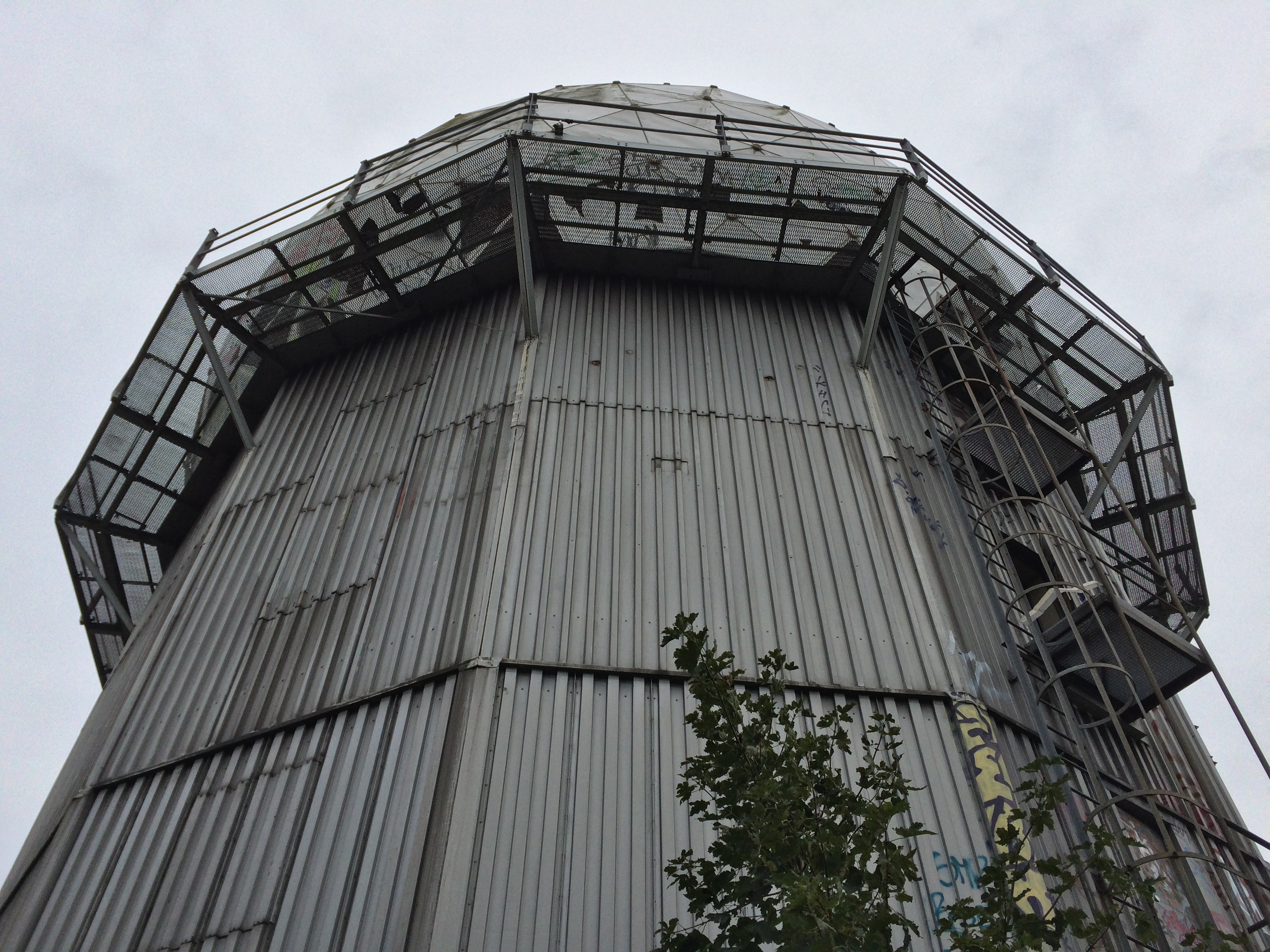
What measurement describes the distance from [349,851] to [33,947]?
343 cm

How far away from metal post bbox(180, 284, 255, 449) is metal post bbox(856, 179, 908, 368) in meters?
8.13

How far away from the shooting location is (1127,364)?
12.9 metres

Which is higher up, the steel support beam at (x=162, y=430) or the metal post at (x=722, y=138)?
the metal post at (x=722, y=138)

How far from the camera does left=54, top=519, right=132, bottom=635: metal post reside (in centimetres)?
1374

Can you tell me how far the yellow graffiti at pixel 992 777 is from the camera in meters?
7.65

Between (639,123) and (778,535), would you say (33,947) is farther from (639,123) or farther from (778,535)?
(639,123)

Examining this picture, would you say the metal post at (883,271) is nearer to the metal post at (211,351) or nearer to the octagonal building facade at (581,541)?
the octagonal building facade at (581,541)

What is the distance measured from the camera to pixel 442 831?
23.9ft

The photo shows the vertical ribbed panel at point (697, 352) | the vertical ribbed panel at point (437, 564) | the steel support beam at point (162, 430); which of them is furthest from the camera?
the steel support beam at point (162, 430)

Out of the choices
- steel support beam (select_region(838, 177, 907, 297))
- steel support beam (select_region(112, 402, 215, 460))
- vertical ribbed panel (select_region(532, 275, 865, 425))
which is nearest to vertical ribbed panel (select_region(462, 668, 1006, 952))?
vertical ribbed panel (select_region(532, 275, 865, 425))

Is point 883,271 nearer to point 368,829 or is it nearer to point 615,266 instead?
point 615,266

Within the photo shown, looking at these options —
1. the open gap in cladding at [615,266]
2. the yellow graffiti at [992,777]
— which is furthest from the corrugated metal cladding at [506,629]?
the open gap in cladding at [615,266]

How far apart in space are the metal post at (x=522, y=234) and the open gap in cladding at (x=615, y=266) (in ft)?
0.79

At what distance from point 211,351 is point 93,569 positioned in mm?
3808
